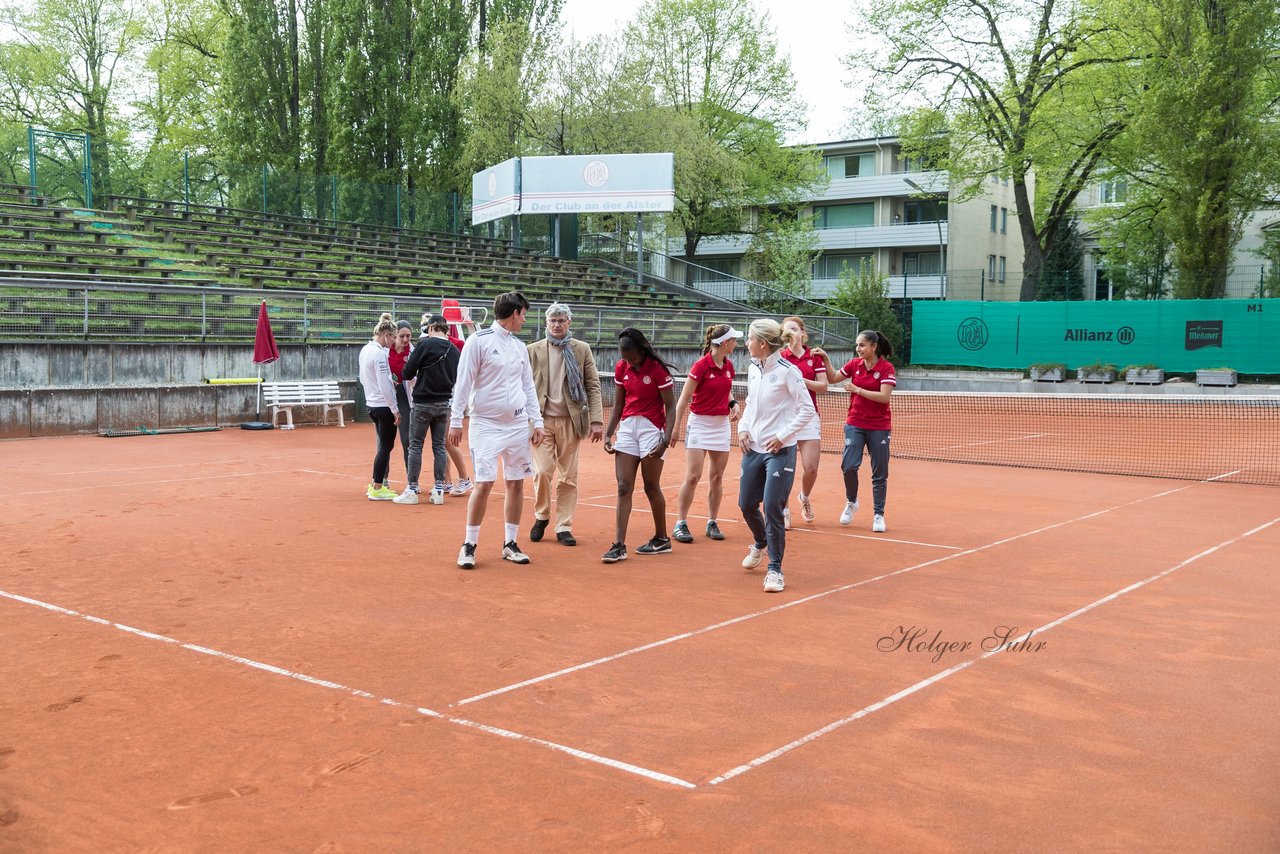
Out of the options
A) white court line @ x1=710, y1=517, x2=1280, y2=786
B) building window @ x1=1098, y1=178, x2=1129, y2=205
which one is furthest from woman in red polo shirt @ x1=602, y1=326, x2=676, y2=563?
building window @ x1=1098, y1=178, x2=1129, y2=205

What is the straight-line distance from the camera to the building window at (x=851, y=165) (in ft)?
206

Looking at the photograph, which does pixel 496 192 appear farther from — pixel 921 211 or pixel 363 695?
pixel 363 695

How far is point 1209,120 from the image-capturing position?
103ft

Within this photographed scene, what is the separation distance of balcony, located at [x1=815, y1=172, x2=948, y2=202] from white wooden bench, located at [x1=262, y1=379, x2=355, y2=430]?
1695 inches

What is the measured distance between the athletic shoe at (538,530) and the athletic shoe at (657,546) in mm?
968

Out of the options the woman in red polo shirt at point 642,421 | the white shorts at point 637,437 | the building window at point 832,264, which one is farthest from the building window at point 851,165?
the white shorts at point 637,437

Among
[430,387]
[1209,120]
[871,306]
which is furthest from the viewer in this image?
[871,306]

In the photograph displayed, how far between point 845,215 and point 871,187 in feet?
8.18

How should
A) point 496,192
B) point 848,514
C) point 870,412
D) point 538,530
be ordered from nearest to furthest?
point 538,530, point 870,412, point 848,514, point 496,192

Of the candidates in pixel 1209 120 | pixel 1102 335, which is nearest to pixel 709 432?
pixel 1102 335

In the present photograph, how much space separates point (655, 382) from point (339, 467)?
7.69 meters

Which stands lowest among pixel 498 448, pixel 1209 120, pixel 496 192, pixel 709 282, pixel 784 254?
pixel 498 448

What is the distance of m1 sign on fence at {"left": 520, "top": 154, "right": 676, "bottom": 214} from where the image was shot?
123ft

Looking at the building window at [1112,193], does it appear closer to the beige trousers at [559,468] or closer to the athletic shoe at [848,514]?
the athletic shoe at [848,514]
